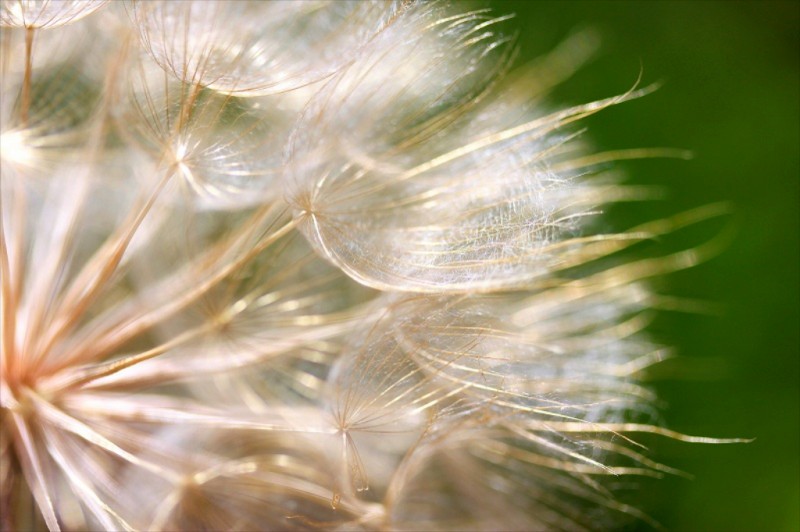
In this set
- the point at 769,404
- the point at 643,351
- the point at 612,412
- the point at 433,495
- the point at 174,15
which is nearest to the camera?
the point at 174,15

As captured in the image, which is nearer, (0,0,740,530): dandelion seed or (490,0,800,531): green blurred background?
(0,0,740,530): dandelion seed

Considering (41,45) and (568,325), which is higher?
(41,45)

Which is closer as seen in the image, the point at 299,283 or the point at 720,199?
the point at 299,283

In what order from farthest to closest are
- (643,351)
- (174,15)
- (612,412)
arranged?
1. (643,351)
2. (612,412)
3. (174,15)

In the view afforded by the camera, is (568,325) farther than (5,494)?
Yes

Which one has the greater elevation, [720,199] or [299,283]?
[720,199]

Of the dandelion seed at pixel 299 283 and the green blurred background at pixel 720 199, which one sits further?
the green blurred background at pixel 720 199

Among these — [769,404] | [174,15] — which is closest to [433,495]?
[174,15]

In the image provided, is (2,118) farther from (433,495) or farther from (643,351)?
(643,351)
